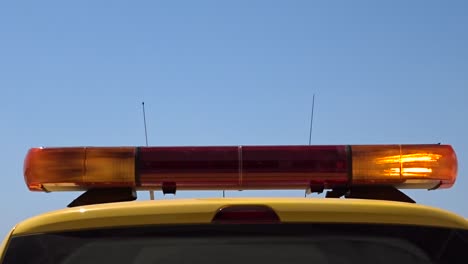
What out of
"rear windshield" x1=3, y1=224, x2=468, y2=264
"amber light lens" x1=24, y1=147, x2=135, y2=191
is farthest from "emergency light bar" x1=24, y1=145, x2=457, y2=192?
"rear windshield" x1=3, y1=224, x2=468, y2=264

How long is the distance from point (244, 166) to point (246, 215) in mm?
1456

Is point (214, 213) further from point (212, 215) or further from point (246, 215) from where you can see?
point (246, 215)

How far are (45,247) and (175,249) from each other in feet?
4.02

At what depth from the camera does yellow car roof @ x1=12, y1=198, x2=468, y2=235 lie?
3633mm

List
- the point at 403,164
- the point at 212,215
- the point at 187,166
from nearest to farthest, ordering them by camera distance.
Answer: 1. the point at 212,215
2. the point at 403,164
3. the point at 187,166

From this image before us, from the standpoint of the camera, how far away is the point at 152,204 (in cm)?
372

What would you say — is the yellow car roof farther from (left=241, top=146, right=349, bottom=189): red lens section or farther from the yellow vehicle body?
(left=241, top=146, right=349, bottom=189): red lens section

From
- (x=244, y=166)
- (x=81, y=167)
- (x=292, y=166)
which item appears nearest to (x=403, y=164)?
(x=292, y=166)

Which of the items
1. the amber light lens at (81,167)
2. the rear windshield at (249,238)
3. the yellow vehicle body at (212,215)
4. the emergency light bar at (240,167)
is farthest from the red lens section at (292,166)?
the yellow vehicle body at (212,215)

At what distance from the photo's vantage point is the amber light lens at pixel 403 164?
506 centimetres

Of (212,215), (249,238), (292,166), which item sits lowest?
(292,166)

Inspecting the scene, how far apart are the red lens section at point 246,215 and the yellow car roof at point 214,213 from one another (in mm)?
18

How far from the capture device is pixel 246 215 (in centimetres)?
369

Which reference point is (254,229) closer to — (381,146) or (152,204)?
(152,204)
